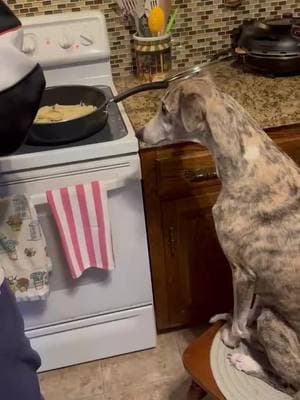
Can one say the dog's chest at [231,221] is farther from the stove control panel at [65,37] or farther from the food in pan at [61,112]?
the stove control panel at [65,37]

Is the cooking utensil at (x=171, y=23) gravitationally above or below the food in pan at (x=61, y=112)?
above

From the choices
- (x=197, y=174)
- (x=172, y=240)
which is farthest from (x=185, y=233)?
(x=197, y=174)

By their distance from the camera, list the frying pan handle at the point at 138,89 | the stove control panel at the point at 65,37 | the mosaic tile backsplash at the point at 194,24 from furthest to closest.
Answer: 1. the mosaic tile backsplash at the point at 194,24
2. the stove control panel at the point at 65,37
3. the frying pan handle at the point at 138,89

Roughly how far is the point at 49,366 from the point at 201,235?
754mm

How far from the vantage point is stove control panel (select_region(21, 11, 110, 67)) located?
202 cm

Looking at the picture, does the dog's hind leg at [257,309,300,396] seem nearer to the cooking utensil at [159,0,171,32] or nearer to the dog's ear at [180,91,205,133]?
the dog's ear at [180,91,205,133]

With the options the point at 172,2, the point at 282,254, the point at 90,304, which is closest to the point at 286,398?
the point at 282,254

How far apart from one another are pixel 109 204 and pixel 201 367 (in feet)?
1.86

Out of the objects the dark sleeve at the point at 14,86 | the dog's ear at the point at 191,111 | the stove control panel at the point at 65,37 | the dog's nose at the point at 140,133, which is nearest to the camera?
the dark sleeve at the point at 14,86

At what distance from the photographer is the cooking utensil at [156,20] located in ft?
6.55

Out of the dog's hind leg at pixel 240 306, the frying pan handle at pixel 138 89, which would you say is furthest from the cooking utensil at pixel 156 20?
the dog's hind leg at pixel 240 306

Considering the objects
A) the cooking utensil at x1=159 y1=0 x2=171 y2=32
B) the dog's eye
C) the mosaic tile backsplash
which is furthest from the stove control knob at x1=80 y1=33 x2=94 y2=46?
the dog's eye

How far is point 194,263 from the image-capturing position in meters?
2.03

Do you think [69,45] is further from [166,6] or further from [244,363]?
[244,363]
